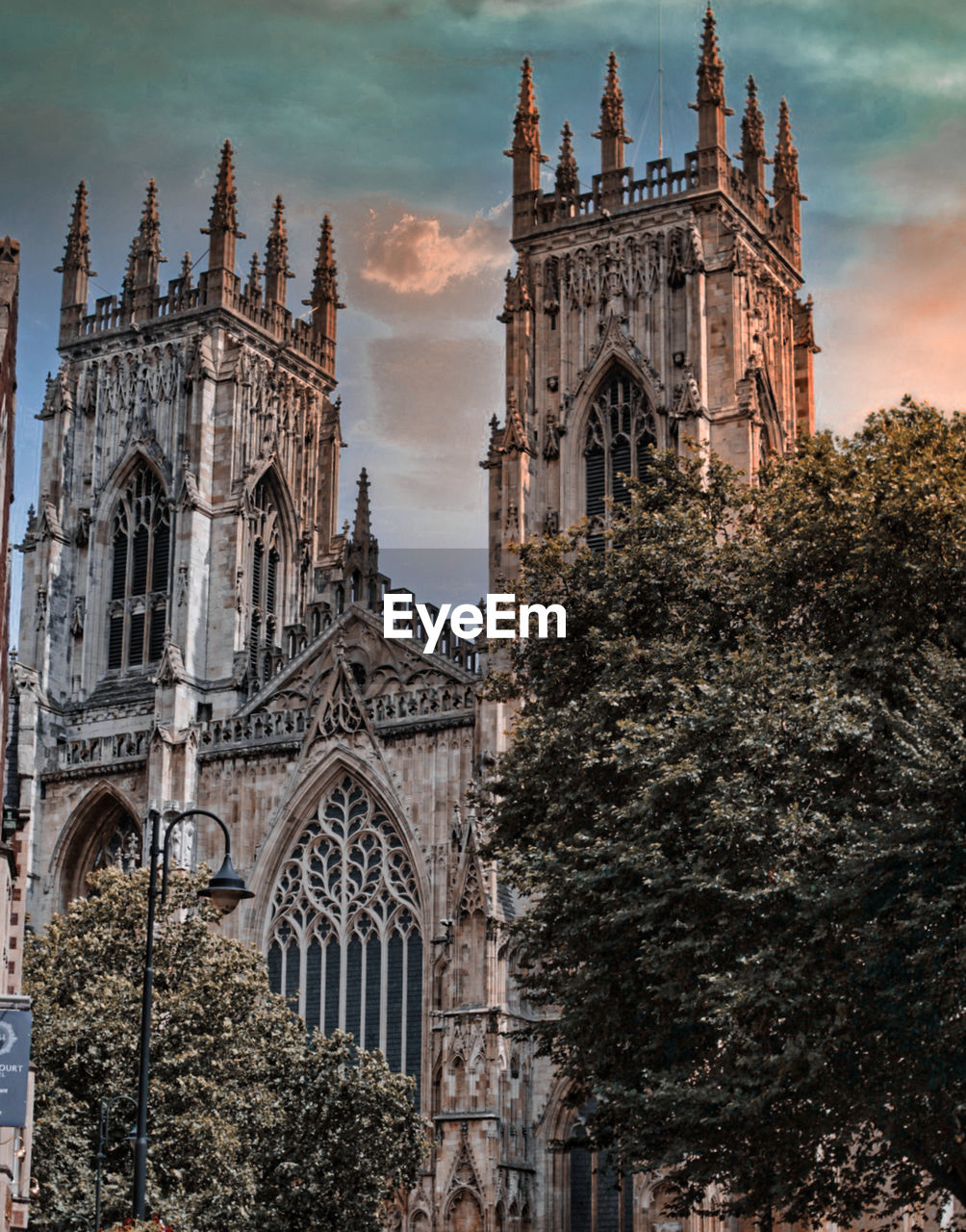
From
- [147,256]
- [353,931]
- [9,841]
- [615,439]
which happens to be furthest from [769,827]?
[147,256]

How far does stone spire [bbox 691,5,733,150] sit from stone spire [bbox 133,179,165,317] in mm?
15904

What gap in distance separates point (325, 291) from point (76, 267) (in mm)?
7118

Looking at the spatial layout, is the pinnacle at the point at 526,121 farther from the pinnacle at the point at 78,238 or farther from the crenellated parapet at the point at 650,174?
the pinnacle at the point at 78,238

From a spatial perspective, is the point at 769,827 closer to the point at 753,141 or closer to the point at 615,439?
the point at 615,439

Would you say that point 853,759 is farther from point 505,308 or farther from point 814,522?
point 505,308

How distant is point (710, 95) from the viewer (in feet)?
169

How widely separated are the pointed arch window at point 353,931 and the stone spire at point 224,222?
16592mm

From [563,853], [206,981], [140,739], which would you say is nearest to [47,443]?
[140,739]

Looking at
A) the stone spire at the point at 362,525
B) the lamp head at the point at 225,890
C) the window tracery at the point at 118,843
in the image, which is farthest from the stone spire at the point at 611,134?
the lamp head at the point at 225,890

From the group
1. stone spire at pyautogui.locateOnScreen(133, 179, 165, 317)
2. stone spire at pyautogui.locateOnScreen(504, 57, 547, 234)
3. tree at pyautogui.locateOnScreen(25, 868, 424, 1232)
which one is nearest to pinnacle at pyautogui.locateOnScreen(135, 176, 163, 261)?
stone spire at pyautogui.locateOnScreen(133, 179, 165, 317)

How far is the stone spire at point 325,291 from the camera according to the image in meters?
61.0

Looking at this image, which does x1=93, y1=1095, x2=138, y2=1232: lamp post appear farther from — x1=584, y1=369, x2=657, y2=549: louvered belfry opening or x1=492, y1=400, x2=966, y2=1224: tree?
x1=584, y1=369, x2=657, y2=549: louvered belfry opening

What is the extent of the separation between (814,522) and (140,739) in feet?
89.0

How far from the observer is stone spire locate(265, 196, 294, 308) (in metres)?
59.0
